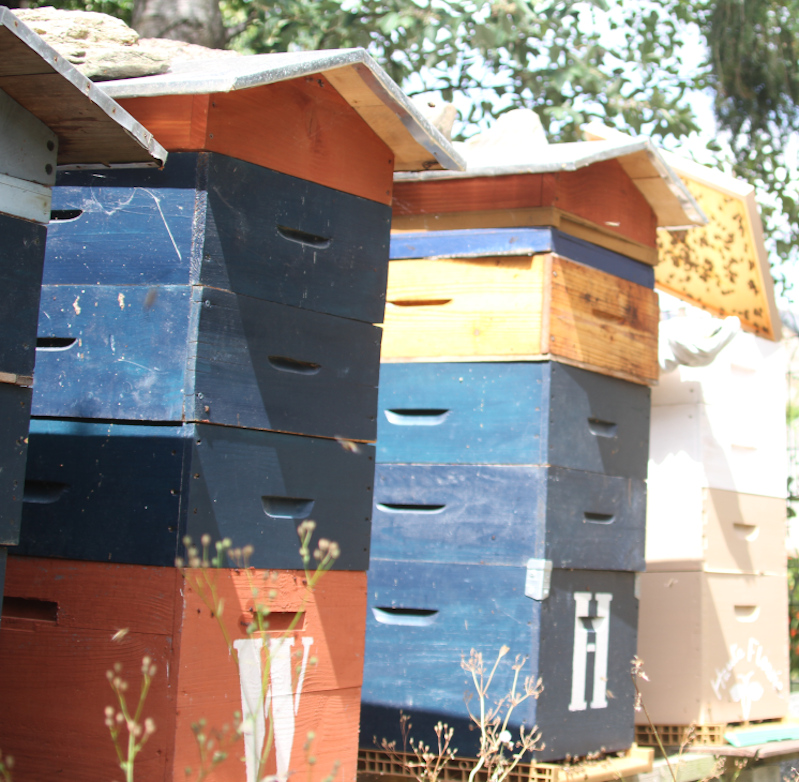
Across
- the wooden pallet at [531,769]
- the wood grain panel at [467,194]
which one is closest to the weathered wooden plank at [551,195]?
the wood grain panel at [467,194]

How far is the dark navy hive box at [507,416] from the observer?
3.70 meters

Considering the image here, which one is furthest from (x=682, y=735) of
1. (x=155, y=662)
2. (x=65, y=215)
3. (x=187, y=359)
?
(x=65, y=215)

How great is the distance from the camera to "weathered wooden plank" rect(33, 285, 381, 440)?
8.75ft

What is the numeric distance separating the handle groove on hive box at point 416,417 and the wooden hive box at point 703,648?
5.08 feet

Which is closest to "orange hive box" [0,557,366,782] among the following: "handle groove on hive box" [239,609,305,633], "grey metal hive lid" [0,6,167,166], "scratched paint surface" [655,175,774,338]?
"handle groove on hive box" [239,609,305,633]

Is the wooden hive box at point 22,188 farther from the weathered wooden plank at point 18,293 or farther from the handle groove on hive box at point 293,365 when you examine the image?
the handle groove on hive box at point 293,365

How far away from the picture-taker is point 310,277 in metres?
2.95

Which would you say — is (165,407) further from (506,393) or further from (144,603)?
(506,393)

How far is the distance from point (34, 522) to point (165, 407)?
1.64 ft

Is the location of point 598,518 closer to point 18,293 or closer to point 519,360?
point 519,360

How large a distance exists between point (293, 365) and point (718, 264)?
130 inches

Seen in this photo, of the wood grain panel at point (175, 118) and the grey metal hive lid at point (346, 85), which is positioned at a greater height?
the grey metal hive lid at point (346, 85)

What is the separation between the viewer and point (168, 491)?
8.59ft

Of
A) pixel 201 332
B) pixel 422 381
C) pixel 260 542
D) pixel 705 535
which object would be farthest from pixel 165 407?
pixel 705 535
